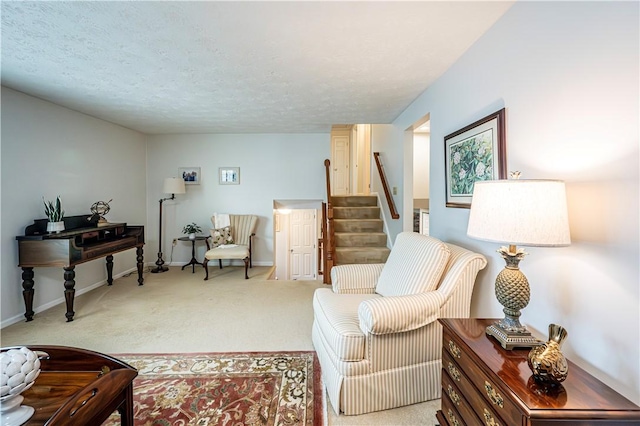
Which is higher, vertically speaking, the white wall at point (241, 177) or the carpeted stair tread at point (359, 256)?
Result: the white wall at point (241, 177)

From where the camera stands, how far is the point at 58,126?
333 centimetres

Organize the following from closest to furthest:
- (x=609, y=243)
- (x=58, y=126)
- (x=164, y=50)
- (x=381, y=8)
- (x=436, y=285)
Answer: (x=609, y=243) < (x=381, y=8) < (x=436, y=285) < (x=164, y=50) < (x=58, y=126)

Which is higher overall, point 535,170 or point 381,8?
point 381,8

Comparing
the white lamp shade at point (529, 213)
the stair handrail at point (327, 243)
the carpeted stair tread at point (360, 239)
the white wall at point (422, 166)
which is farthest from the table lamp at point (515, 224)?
the white wall at point (422, 166)

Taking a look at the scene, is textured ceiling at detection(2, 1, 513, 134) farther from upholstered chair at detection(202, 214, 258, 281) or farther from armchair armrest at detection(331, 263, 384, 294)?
upholstered chair at detection(202, 214, 258, 281)

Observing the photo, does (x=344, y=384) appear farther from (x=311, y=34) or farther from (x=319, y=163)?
(x=319, y=163)

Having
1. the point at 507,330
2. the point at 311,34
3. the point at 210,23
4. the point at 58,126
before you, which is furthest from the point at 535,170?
the point at 58,126

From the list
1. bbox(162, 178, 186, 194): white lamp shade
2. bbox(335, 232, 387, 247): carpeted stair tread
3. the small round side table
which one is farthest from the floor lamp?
bbox(335, 232, 387, 247): carpeted stair tread

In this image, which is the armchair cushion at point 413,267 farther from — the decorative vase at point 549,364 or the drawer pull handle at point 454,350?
the decorative vase at point 549,364

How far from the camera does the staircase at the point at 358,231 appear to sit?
156 inches

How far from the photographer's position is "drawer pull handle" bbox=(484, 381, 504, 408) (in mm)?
961

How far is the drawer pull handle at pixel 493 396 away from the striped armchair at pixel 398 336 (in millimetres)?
559

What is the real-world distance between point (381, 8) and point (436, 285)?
1677mm

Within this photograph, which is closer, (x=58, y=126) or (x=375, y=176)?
(x=58, y=126)
